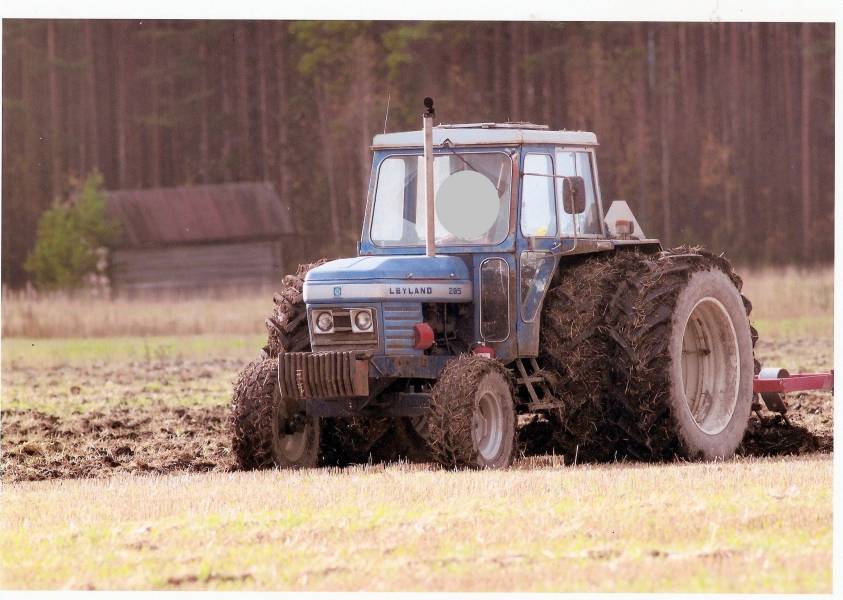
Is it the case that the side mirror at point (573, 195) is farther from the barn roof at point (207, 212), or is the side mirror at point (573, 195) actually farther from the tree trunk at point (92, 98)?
the barn roof at point (207, 212)

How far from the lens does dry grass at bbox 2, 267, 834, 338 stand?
27875 mm

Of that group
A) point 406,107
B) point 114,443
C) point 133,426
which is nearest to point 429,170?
point 114,443

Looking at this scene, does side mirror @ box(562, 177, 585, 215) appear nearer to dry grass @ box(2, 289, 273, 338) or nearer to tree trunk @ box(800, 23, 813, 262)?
dry grass @ box(2, 289, 273, 338)

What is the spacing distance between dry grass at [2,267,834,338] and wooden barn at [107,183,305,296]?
12.0m

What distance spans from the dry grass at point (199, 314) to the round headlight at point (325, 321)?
15145 mm

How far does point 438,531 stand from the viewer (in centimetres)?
932

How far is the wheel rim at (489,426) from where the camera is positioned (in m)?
11.9

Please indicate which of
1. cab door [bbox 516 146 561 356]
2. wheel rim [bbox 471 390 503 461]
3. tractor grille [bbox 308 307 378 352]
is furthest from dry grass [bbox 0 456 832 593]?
cab door [bbox 516 146 561 356]

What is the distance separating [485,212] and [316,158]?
32.9 m

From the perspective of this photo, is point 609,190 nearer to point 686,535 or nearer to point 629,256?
point 629,256

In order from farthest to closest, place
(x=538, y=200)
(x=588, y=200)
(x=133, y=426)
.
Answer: (x=133, y=426) → (x=588, y=200) → (x=538, y=200)

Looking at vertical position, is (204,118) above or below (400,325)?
above

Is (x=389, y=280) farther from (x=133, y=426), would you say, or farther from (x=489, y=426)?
(x=133, y=426)

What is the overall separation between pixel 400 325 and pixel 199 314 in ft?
62.5
